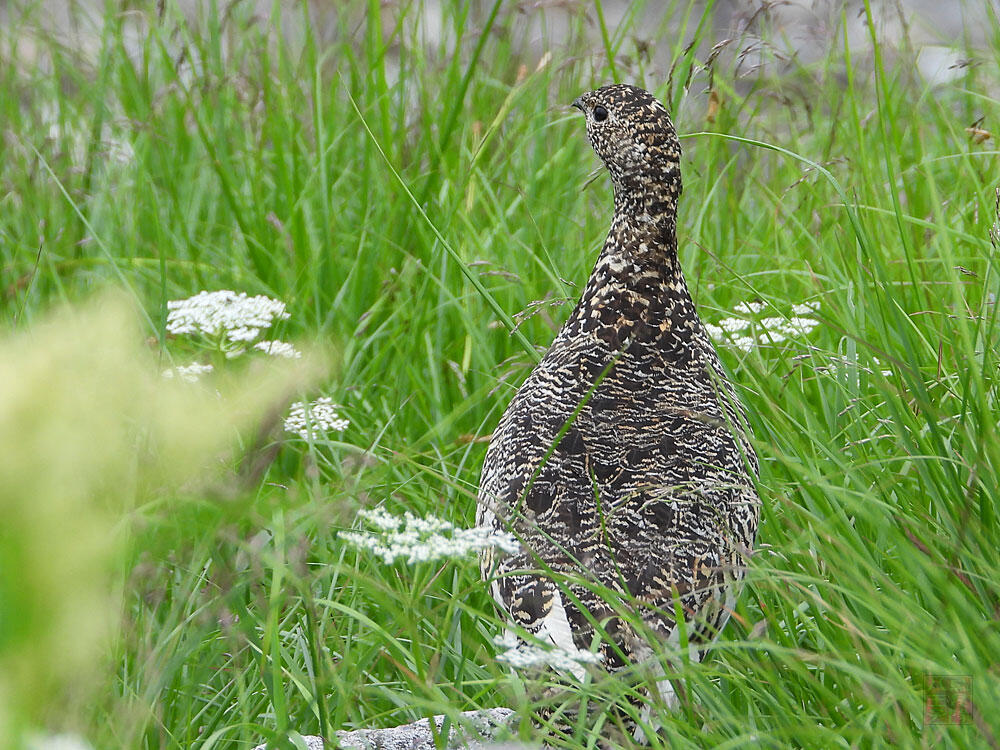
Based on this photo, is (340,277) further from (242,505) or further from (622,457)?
(242,505)

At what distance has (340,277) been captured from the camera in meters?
4.29

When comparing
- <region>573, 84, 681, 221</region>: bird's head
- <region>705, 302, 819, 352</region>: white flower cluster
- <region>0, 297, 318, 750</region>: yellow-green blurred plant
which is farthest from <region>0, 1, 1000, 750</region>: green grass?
<region>0, 297, 318, 750</region>: yellow-green blurred plant

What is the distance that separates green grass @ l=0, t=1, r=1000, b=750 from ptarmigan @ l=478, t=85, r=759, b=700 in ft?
0.38

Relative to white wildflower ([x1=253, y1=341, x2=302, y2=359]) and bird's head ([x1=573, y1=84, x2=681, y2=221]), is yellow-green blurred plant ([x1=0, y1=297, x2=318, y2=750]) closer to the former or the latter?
white wildflower ([x1=253, y1=341, x2=302, y2=359])

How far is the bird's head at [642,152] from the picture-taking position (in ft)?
10.8

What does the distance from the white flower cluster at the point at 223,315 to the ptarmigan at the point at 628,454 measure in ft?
2.53

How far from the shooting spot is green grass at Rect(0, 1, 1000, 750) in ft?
6.60

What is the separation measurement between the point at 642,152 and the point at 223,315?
127 centimetres

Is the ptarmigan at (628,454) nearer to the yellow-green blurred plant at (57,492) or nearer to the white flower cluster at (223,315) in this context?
the white flower cluster at (223,315)

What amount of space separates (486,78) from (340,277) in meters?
1.33

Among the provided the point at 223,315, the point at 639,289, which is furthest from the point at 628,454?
the point at 223,315

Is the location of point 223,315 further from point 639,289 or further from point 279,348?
point 639,289

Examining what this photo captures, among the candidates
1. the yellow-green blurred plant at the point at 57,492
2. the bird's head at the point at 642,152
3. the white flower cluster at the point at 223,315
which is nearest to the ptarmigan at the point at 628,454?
the bird's head at the point at 642,152

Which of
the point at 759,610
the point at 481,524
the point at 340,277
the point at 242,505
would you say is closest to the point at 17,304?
the point at 340,277
